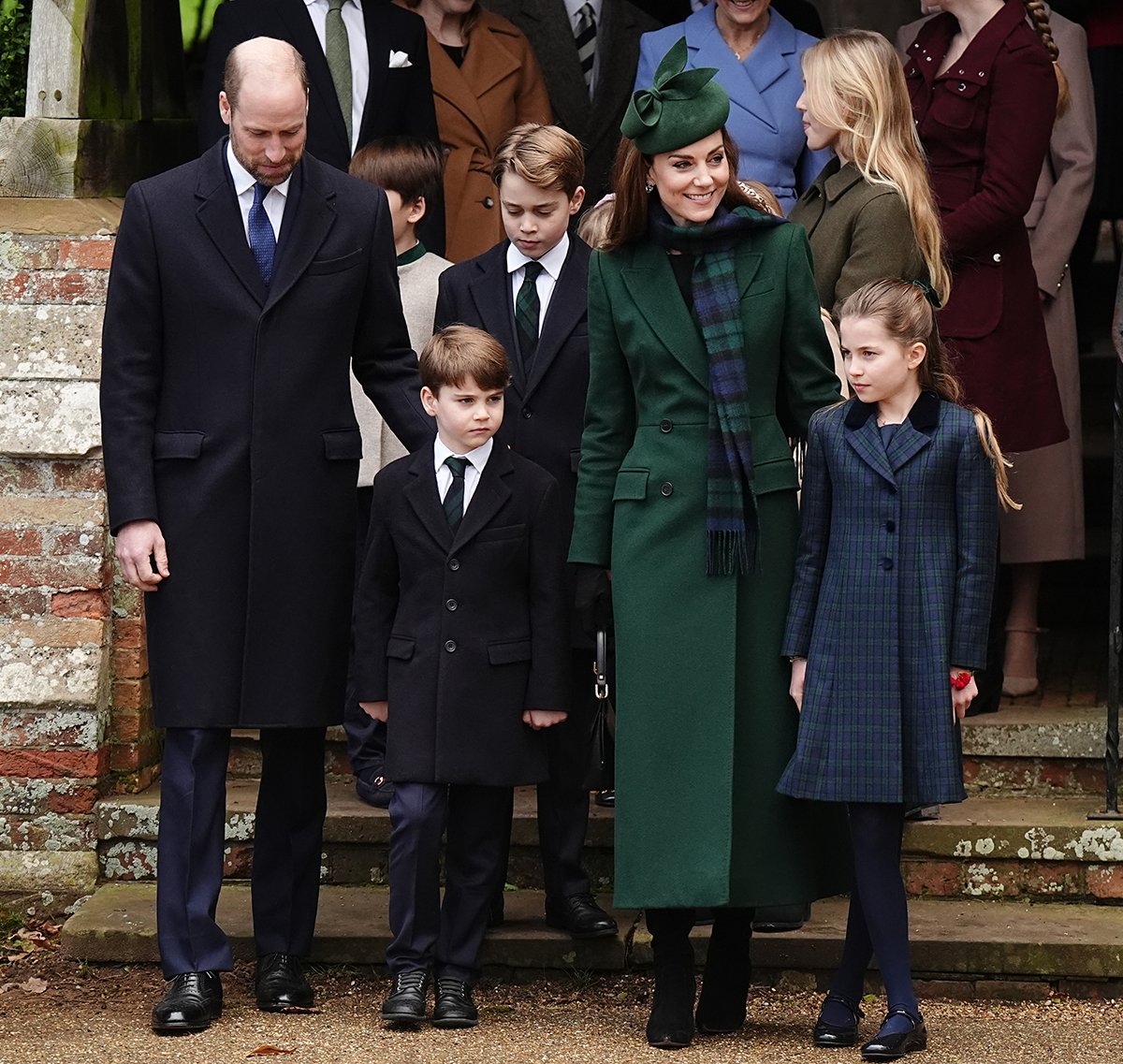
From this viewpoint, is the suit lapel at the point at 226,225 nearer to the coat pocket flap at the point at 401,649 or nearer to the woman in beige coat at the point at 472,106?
the coat pocket flap at the point at 401,649

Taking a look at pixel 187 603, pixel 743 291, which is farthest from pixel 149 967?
pixel 743 291

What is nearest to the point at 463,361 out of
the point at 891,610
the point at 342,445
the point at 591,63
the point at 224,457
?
the point at 342,445

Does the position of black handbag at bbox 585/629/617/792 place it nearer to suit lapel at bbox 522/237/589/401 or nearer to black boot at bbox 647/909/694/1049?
black boot at bbox 647/909/694/1049

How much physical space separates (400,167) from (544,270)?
66 centimetres

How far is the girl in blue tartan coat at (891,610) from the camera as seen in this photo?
431 centimetres

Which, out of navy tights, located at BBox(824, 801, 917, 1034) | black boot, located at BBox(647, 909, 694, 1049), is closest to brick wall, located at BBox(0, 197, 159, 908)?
black boot, located at BBox(647, 909, 694, 1049)

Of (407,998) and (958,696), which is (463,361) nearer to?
(958,696)

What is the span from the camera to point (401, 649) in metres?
4.66

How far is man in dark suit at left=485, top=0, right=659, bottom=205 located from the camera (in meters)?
7.37

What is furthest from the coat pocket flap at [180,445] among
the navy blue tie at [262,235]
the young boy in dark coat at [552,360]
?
the young boy in dark coat at [552,360]

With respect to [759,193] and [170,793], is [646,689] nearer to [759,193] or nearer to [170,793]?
[170,793]

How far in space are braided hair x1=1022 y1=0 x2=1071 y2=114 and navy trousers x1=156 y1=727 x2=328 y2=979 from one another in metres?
2.95

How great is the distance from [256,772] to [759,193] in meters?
2.24

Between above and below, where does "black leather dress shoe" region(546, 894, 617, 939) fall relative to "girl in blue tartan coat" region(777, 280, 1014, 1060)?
below
